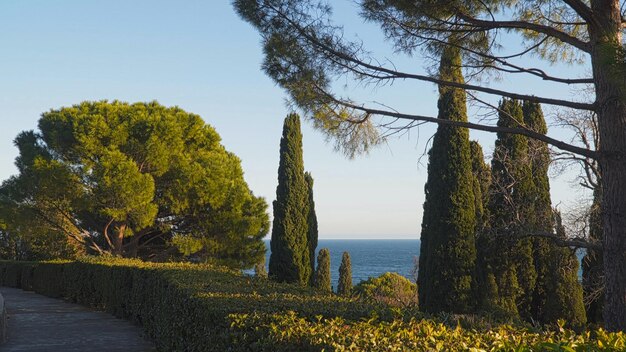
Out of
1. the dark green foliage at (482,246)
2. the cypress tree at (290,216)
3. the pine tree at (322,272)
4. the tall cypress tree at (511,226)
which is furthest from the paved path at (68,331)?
the pine tree at (322,272)

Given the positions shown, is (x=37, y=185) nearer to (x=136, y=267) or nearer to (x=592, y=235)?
(x=136, y=267)

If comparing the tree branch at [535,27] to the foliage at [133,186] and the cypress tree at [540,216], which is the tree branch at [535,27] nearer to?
the cypress tree at [540,216]

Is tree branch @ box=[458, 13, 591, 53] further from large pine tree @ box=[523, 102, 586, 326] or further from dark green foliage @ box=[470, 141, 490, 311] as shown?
dark green foliage @ box=[470, 141, 490, 311]

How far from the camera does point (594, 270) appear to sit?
16.8 metres

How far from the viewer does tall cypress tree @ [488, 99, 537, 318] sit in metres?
16.1

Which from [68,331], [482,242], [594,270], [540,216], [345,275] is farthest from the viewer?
[345,275]

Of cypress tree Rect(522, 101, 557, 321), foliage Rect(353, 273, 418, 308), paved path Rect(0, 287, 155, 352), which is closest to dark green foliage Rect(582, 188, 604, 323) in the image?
cypress tree Rect(522, 101, 557, 321)

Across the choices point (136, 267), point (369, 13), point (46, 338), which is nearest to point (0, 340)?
point (46, 338)

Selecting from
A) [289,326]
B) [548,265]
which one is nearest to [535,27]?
[289,326]

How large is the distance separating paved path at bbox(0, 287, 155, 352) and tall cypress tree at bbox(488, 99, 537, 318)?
9565mm

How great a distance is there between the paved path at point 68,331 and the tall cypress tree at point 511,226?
377 inches

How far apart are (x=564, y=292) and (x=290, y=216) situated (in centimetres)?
829

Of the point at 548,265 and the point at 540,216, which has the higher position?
the point at 540,216

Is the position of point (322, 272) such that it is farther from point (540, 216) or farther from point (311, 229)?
point (540, 216)
